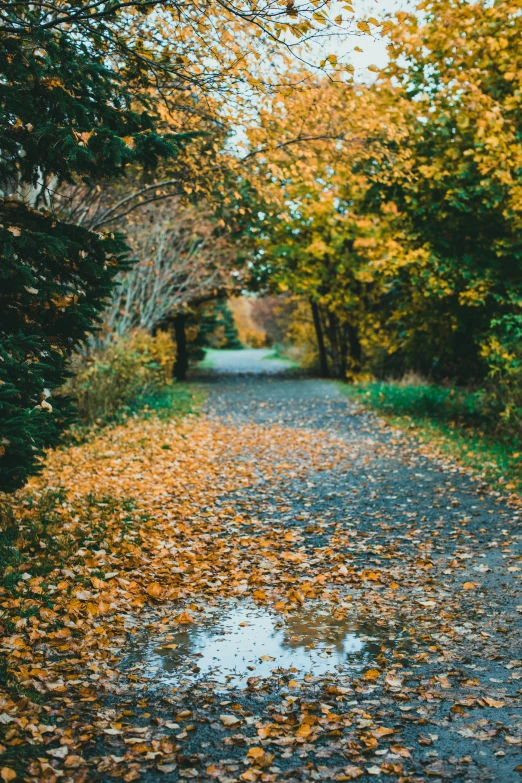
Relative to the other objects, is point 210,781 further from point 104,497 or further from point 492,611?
point 104,497

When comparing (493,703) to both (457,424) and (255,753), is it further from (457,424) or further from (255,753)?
(457,424)

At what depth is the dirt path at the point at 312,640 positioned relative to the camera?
137 inches

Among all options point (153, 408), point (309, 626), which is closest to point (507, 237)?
point (153, 408)

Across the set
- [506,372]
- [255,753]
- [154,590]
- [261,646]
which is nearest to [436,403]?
[506,372]

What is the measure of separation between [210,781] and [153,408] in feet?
42.8

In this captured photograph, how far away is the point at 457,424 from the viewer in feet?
45.0

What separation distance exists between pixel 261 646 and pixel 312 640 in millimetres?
362

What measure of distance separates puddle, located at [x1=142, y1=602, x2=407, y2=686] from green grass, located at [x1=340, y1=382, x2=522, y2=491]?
460 cm

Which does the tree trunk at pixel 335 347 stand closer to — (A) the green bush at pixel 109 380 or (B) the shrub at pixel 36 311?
(A) the green bush at pixel 109 380

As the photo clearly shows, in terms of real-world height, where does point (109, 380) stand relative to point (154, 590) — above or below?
above

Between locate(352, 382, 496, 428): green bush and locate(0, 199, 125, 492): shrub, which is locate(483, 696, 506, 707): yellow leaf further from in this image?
locate(352, 382, 496, 428): green bush

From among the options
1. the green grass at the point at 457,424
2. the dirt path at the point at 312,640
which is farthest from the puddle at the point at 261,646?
the green grass at the point at 457,424

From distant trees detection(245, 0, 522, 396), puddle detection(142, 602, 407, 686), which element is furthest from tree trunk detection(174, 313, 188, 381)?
puddle detection(142, 602, 407, 686)

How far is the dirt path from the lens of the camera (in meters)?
3.48
